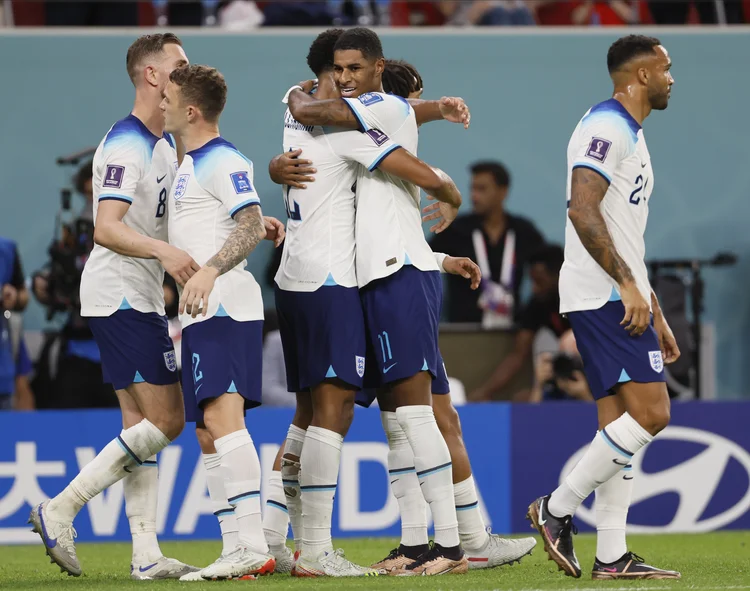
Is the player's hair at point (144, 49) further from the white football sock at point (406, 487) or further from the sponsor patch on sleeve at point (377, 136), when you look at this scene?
the white football sock at point (406, 487)

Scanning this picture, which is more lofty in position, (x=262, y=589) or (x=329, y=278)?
(x=329, y=278)

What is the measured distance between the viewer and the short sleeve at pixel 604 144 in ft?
17.8

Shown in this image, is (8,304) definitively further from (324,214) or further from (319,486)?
(319,486)

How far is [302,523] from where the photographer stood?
5734 millimetres

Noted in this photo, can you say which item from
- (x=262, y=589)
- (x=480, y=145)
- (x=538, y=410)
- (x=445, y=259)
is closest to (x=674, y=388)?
(x=538, y=410)

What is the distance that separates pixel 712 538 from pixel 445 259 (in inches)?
126

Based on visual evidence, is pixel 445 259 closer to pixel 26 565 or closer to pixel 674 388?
pixel 26 565

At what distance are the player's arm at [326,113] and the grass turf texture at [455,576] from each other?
2005 mm

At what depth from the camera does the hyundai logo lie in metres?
8.61

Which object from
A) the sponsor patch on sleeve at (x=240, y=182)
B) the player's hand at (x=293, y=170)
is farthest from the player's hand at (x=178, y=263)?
the player's hand at (x=293, y=170)

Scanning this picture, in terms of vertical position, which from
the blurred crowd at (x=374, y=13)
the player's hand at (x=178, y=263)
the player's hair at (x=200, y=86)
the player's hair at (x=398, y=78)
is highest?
the blurred crowd at (x=374, y=13)

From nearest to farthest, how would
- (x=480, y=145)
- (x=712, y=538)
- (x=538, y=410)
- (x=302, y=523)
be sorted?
1. (x=302, y=523)
2. (x=712, y=538)
3. (x=538, y=410)
4. (x=480, y=145)

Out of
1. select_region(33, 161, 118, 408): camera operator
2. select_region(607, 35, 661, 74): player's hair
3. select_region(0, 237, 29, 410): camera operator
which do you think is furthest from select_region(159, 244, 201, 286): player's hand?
select_region(33, 161, 118, 408): camera operator

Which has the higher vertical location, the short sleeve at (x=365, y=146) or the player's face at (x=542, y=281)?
the short sleeve at (x=365, y=146)
